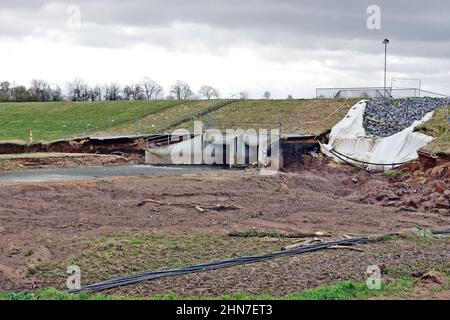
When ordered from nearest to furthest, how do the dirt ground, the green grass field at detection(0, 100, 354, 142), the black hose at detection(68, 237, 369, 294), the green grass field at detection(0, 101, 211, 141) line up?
the black hose at detection(68, 237, 369, 294), the dirt ground, the green grass field at detection(0, 100, 354, 142), the green grass field at detection(0, 101, 211, 141)

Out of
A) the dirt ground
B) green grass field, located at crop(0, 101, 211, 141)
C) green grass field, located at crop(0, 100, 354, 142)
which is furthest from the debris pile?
green grass field, located at crop(0, 101, 211, 141)

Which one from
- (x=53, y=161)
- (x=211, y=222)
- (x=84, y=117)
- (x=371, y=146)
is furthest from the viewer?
(x=84, y=117)

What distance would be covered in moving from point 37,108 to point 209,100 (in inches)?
645

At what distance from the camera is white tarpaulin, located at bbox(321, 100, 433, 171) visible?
24.9 metres

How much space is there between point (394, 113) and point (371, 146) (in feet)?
21.3

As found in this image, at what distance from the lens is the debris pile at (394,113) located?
29.7 metres

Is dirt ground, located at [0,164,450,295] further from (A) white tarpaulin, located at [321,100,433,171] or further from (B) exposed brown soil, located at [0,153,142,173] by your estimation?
(B) exposed brown soil, located at [0,153,142,173]

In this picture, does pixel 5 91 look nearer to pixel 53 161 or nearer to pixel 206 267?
pixel 53 161

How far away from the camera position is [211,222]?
14523 mm

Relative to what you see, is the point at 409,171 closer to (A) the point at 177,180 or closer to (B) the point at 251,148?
(B) the point at 251,148

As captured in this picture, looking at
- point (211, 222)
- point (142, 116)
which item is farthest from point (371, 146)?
point (142, 116)

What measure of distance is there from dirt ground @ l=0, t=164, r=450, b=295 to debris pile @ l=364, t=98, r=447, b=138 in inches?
285
